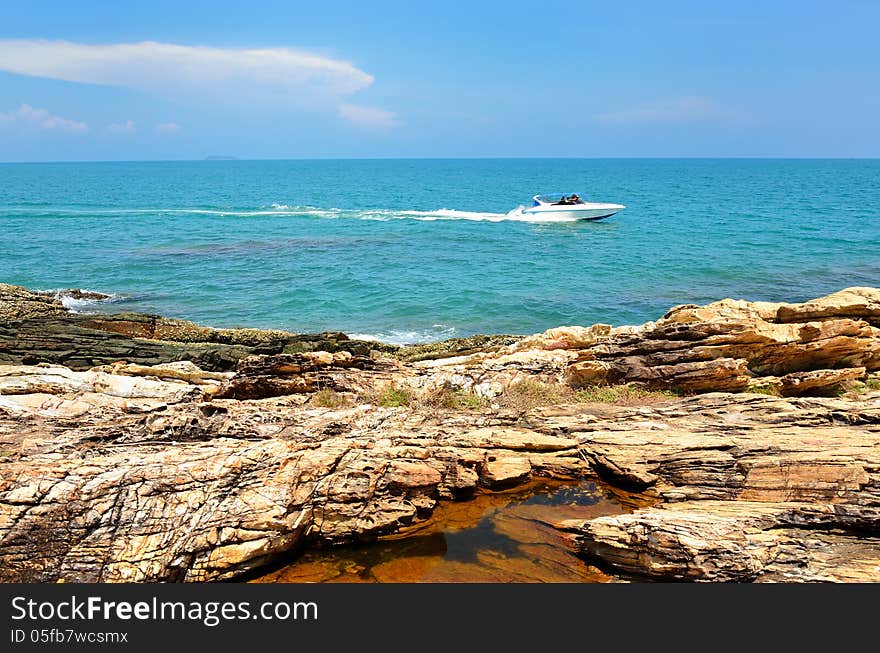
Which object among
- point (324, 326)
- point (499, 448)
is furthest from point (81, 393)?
point (324, 326)

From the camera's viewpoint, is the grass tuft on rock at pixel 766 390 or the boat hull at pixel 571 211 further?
the boat hull at pixel 571 211

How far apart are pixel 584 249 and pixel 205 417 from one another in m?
39.2

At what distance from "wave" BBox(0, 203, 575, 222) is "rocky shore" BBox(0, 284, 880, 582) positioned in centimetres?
4848

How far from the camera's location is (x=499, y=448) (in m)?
10.1

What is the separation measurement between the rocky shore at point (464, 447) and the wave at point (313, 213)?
48480 millimetres

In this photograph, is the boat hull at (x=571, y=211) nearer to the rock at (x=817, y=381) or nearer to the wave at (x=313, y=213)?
the wave at (x=313, y=213)

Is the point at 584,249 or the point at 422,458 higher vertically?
the point at 584,249

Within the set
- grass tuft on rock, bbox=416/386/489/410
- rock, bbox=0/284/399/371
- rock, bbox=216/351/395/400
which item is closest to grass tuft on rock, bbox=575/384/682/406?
grass tuft on rock, bbox=416/386/489/410

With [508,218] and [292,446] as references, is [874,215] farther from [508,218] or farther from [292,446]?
[292,446]

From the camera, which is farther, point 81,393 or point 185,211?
point 185,211

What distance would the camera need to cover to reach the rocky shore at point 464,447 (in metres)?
7.39

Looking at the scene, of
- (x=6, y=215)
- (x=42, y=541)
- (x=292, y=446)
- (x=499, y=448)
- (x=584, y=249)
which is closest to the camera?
(x=42, y=541)

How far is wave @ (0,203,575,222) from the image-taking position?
6425 centimetres

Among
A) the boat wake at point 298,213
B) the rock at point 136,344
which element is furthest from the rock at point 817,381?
the boat wake at point 298,213
